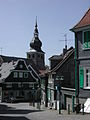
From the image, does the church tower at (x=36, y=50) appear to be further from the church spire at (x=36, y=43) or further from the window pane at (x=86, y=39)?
the window pane at (x=86, y=39)

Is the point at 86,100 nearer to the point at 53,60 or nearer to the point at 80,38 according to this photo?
the point at 80,38

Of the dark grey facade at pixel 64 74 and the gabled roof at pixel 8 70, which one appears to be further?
the gabled roof at pixel 8 70

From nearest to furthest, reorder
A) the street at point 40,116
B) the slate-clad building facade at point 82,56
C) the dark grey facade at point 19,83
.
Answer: the street at point 40,116, the slate-clad building facade at point 82,56, the dark grey facade at point 19,83

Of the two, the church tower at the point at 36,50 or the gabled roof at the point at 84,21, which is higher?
the church tower at the point at 36,50

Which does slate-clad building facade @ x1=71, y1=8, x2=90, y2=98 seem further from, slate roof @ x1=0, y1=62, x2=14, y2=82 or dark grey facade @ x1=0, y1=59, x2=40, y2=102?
slate roof @ x1=0, y1=62, x2=14, y2=82

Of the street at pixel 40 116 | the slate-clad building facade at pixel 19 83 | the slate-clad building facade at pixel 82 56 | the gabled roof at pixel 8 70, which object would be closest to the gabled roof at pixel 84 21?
the slate-clad building facade at pixel 82 56

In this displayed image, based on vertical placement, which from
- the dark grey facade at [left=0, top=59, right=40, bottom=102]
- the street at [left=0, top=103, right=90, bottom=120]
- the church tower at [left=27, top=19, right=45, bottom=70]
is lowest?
the street at [left=0, top=103, right=90, bottom=120]

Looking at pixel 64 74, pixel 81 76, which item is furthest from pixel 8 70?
pixel 81 76

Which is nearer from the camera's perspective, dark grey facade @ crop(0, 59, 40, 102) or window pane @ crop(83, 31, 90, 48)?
window pane @ crop(83, 31, 90, 48)

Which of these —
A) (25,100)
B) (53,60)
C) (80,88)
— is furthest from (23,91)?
(80,88)

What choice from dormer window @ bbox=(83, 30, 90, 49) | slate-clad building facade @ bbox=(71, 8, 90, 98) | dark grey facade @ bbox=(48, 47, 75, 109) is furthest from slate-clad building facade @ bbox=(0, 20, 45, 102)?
dormer window @ bbox=(83, 30, 90, 49)

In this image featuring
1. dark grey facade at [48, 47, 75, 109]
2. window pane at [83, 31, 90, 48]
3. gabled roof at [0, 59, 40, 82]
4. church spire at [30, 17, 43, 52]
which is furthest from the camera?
church spire at [30, 17, 43, 52]

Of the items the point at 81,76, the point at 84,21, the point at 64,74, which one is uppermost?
the point at 84,21

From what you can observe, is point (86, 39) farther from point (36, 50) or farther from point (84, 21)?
point (36, 50)
